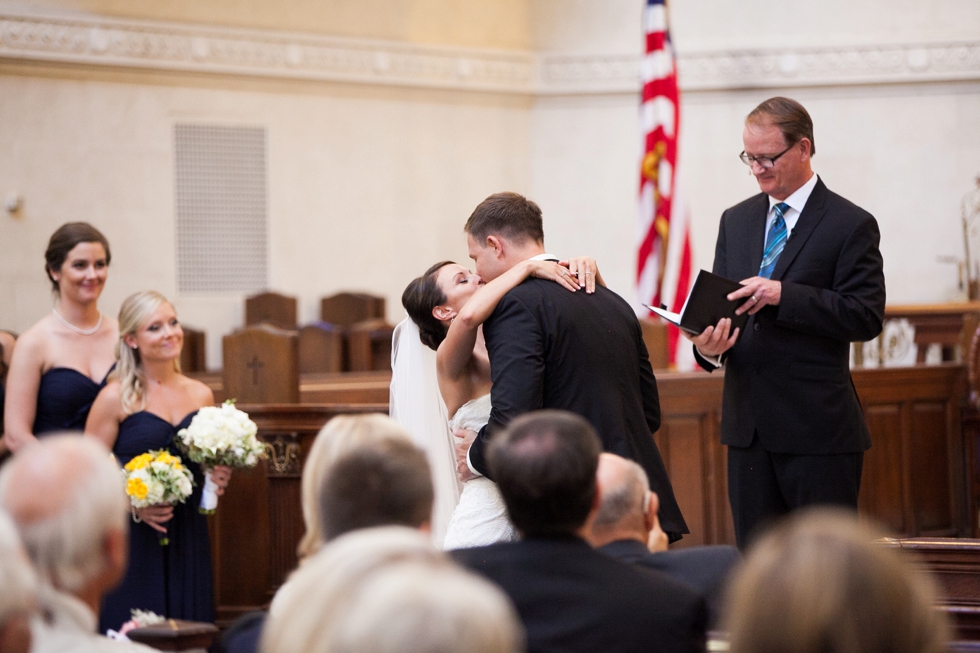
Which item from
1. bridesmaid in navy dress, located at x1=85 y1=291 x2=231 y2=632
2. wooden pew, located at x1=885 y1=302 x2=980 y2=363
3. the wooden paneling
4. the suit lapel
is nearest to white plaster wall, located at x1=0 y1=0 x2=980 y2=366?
wooden pew, located at x1=885 y1=302 x2=980 y2=363

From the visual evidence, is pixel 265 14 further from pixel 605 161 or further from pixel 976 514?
pixel 976 514

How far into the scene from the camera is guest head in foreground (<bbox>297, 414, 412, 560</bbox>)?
74.8 inches

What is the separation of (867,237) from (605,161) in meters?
7.62

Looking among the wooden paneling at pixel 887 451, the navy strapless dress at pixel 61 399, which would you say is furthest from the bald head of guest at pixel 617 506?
the wooden paneling at pixel 887 451

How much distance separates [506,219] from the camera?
3186 mm

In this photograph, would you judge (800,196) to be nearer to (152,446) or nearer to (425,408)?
(425,408)

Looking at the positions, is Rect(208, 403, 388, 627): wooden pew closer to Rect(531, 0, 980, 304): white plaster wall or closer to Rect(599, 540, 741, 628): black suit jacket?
Rect(599, 540, 741, 628): black suit jacket

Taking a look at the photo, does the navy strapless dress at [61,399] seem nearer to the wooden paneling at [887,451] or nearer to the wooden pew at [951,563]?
the wooden paneling at [887,451]

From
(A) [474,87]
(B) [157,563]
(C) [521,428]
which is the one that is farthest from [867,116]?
(C) [521,428]

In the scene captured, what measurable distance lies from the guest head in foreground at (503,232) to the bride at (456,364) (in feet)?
0.32

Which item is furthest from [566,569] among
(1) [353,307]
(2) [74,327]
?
(1) [353,307]

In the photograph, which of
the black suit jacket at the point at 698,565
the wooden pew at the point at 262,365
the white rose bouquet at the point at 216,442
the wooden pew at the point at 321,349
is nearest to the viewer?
the black suit jacket at the point at 698,565

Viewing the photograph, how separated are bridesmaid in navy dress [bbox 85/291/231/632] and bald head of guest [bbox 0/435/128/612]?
264cm

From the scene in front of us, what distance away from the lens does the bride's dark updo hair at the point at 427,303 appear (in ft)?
11.6
